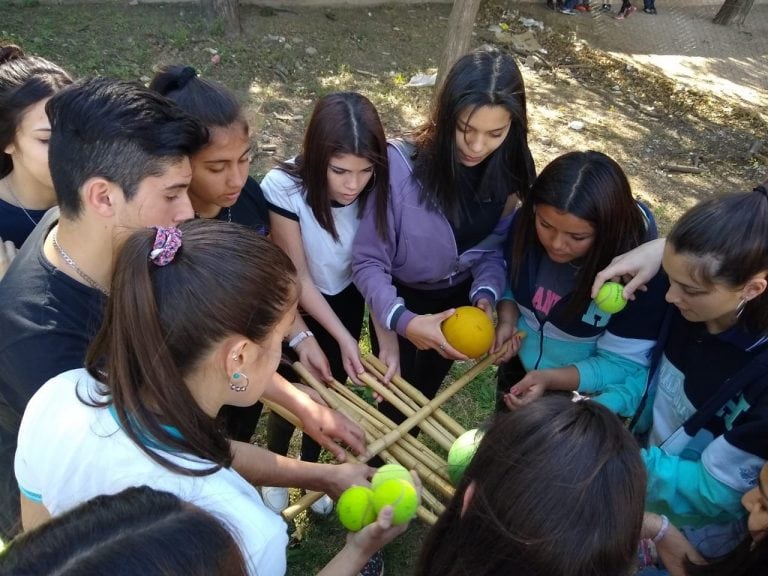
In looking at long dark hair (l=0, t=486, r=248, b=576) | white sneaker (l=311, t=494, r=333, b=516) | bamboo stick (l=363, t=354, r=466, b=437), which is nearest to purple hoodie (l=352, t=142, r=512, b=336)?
bamboo stick (l=363, t=354, r=466, b=437)

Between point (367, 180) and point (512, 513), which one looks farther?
point (367, 180)

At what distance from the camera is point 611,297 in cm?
204

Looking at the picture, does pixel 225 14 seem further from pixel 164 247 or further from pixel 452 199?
pixel 164 247

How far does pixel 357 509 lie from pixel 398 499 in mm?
118

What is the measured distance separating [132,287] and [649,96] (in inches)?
327

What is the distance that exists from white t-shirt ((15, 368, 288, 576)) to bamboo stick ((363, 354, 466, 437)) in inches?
39.2

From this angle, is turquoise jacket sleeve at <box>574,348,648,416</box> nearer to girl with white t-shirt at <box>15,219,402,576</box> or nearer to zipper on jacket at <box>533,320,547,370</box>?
zipper on jacket at <box>533,320,547,370</box>

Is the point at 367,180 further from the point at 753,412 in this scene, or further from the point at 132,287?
the point at 753,412

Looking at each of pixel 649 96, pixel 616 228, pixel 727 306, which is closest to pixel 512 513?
pixel 727 306

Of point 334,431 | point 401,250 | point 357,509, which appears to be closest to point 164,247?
point 357,509

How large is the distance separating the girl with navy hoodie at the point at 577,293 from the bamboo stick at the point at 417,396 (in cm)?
28

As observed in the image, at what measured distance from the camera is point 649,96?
8031 millimetres

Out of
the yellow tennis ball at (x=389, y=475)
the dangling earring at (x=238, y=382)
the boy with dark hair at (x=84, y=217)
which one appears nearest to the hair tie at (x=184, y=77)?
the boy with dark hair at (x=84, y=217)

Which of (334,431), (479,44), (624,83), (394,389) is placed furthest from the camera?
(479,44)
